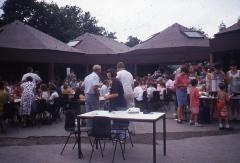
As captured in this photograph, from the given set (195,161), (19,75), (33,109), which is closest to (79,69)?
(19,75)

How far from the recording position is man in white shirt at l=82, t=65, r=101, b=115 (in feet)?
31.7

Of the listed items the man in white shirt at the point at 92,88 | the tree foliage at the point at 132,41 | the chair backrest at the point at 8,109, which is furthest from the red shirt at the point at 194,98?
the tree foliage at the point at 132,41

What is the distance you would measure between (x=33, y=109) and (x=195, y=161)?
679 centimetres

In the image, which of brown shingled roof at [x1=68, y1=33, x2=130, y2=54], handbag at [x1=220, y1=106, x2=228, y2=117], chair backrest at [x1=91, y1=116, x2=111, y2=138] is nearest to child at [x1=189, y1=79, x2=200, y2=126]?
handbag at [x1=220, y1=106, x2=228, y2=117]

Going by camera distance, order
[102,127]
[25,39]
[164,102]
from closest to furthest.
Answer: [102,127], [164,102], [25,39]

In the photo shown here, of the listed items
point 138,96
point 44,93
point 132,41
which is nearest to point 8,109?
point 44,93

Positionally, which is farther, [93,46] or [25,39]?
[93,46]

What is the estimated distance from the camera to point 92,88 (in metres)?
9.68

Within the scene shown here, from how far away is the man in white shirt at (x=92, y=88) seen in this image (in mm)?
9656

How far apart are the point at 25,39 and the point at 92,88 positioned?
1530 centimetres

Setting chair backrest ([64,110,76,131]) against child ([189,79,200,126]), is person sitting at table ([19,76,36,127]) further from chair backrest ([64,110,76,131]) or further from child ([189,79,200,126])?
child ([189,79,200,126])

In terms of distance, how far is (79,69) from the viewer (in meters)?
29.0

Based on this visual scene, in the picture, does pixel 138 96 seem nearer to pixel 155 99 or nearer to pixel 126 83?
pixel 155 99

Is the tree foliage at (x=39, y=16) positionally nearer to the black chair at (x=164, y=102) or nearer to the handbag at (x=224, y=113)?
the black chair at (x=164, y=102)
